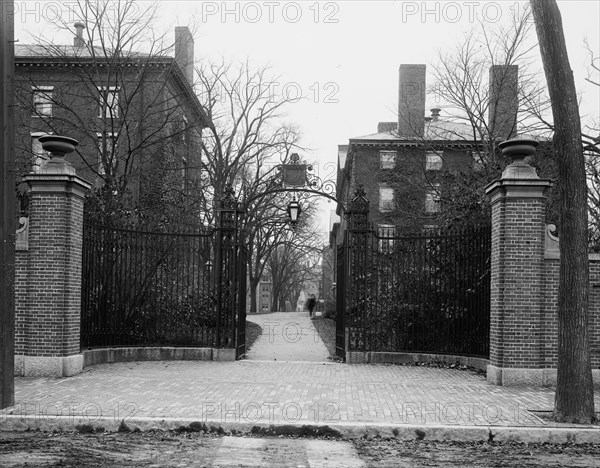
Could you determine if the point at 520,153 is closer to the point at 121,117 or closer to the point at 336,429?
the point at 336,429

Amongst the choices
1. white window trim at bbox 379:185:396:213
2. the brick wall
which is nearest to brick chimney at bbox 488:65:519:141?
white window trim at bbox 379:185:396:213

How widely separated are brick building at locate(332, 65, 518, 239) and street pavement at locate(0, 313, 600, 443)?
774 inches

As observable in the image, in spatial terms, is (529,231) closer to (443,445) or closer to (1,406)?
(443,445)

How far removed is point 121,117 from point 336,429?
16.6m

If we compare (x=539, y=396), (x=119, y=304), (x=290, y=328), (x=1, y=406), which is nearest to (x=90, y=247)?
(x=119, y=304)

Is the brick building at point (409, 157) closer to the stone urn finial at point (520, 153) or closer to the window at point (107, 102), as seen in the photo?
the window at point (107, 102)

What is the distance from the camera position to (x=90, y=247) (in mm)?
13023

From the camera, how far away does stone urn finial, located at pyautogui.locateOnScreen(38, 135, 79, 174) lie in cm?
1179

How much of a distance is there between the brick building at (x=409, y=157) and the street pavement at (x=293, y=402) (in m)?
19.7

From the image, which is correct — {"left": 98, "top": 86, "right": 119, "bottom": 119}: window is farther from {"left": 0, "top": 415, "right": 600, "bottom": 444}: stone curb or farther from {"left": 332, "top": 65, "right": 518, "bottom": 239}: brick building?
{"left": 0, "top": 415, "right": 600, "bottom": 444}: stone curb

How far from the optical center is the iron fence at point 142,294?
13.3 meters

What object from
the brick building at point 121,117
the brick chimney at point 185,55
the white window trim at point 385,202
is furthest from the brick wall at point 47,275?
the white window trim at point 385,202

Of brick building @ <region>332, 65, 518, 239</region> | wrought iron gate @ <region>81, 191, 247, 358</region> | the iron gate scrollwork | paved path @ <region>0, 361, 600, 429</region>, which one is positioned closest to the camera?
paved path @ <region>0, 361, 600, 429</region>

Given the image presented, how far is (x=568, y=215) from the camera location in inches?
342
